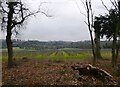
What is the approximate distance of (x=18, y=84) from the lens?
51.6ft

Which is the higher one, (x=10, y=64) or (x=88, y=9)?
(x=88, y=9)

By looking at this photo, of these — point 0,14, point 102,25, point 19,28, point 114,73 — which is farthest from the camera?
point 102,25

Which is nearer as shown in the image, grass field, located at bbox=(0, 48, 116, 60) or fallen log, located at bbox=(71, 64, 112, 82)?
fallen log, located at bbox=(71, 64, 112, 82)

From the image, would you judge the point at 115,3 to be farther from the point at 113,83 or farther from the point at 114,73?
the point at 113,83

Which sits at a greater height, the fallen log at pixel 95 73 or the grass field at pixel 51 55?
the fallen log at pixel 95 73

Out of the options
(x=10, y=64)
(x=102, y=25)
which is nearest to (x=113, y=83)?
(x=10, y=64)

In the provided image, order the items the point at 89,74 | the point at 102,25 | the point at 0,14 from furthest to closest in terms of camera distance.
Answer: the point at 102,25 < the point at 0,14 < the point at 89,74

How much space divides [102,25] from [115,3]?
1937 centimetres

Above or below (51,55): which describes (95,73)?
above

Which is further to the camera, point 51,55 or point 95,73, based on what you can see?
point 51,55

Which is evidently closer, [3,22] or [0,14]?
[0,14]

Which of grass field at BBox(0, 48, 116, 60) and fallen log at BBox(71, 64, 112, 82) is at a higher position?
fallen log at BBox(71, 64, 112, 82)

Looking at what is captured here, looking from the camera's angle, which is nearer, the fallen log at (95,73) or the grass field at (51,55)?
the fallen log at (95,73)

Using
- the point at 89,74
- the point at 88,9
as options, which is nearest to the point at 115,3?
the point at 88,9
